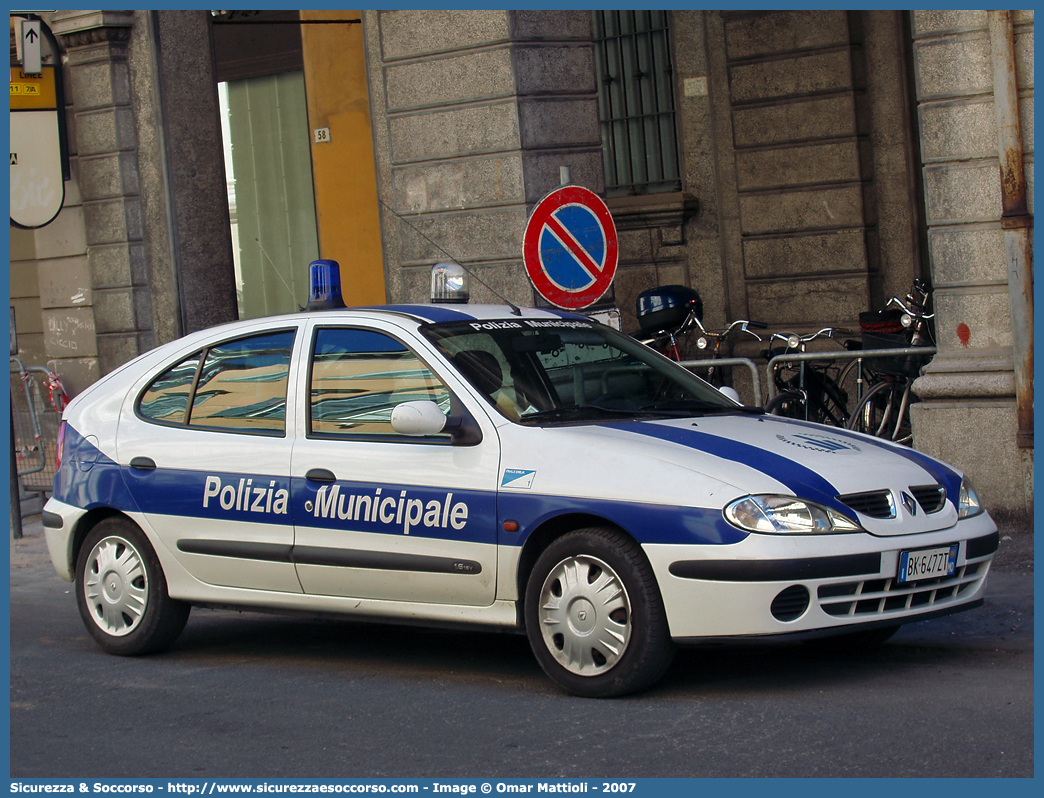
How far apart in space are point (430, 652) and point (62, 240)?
10.7 meters

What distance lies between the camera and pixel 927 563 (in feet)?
17.9

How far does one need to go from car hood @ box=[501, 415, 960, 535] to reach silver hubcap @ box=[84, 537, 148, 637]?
7.35ft

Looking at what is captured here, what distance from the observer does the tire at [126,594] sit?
22.4 ft

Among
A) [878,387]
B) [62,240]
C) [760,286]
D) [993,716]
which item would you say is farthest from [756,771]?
[62,240]

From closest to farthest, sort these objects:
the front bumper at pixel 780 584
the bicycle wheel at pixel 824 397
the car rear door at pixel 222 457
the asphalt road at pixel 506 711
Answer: the asphalt road at pixel 506 711 → the front bumper at pixel 780 584 → the car rear door at pixel 222 457 → the bicycle wheel at pixel 824 397

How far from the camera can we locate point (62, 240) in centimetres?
1589

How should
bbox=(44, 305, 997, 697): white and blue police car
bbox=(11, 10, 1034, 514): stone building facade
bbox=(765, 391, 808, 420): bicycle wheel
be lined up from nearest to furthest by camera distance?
bbox=(44, 305, 997, 697): white and blue police car
bbox=(11, 10, 1034, 514): stone building facade
bbox=(765, 391, 808, 420): bicycle wheel

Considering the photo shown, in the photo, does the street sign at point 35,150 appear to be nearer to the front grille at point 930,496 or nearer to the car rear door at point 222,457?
the car rear door at point 222,457

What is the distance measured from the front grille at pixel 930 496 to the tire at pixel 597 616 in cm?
113

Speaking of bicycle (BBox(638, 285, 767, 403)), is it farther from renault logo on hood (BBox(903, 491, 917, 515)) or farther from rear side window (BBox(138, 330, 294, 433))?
renault logo on hood (BBox(903, 491, 917, 515))

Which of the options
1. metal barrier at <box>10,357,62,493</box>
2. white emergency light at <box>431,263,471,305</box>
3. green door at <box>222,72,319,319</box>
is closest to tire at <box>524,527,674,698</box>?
white emergency light at <box>431,263,471,305</box>

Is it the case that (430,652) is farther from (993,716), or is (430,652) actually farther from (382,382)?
(993,716)

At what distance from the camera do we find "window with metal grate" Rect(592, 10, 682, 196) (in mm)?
15023

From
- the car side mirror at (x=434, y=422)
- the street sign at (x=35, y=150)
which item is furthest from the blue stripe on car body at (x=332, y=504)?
the street sign at (x=35, y=150)
